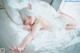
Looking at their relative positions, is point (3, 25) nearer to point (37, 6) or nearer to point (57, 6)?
point (37, 6)

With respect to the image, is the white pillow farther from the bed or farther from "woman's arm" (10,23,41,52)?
"woman's arm" (10,23,41,52)

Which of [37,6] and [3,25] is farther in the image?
[37,6]

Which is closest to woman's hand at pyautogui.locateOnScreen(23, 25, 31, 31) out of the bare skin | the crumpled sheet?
the bare skin

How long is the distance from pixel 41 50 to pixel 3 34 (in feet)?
1.32

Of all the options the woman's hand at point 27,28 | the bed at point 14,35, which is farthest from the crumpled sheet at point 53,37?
the woman's hand at point 27,28

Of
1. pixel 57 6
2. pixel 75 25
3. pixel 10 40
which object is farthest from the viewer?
pixel 57 6

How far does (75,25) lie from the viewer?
167cm

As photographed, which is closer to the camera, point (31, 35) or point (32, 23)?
point (31, 35)

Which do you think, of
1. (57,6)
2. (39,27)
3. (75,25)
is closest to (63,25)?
(75,25)

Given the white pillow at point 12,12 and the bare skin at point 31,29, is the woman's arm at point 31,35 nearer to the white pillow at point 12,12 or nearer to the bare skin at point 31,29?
the bare skin at point 31,29

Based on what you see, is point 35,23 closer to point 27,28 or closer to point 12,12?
point 27,28

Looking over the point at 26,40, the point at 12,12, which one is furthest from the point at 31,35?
the point at 12,12

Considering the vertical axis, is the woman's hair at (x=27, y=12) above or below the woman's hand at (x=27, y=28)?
above

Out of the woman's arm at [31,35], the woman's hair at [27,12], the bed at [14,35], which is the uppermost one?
the woman's hair at [27,12]
